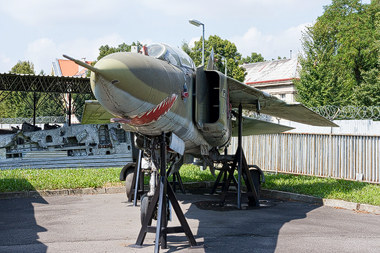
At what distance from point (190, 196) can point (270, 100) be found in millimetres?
4003

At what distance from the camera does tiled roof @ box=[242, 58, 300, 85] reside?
1685 inches

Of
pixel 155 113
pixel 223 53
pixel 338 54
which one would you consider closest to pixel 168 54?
pixel 155 113

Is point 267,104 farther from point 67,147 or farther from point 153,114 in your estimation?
point 67,147

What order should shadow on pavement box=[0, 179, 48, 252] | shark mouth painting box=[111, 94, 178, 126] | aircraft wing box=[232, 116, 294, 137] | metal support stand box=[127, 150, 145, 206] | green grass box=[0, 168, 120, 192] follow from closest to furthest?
shark mouth painting box=[111, 94, 178, 126]
shadow on pavement box=[0, 179, 48, 252]
metal support stand box=[127, 150, 145, 206]
green grass box=[0, 168, 120, 192]
aircraft wing box=[232, 116, 294, 137]

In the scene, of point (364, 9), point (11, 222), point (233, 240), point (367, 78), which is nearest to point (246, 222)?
point (233, 240)

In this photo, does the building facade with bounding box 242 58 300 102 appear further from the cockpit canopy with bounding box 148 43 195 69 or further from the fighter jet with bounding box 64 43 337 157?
the cockpit canopy with bounding box 148 43 195 69

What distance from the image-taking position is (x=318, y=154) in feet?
45.2

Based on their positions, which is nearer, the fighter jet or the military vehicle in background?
the fighter jet

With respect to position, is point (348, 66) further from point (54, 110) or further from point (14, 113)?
point (14, 113)

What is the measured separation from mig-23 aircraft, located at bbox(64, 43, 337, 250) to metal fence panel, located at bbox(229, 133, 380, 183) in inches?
180

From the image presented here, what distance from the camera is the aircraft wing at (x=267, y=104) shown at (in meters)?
8.27

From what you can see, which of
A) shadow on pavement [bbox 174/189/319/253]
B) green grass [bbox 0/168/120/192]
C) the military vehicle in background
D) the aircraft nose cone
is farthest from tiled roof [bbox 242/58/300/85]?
the aircraft nose cone

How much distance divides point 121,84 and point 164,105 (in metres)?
0.93

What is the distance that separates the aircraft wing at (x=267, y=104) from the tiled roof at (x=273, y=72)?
1228 inches
